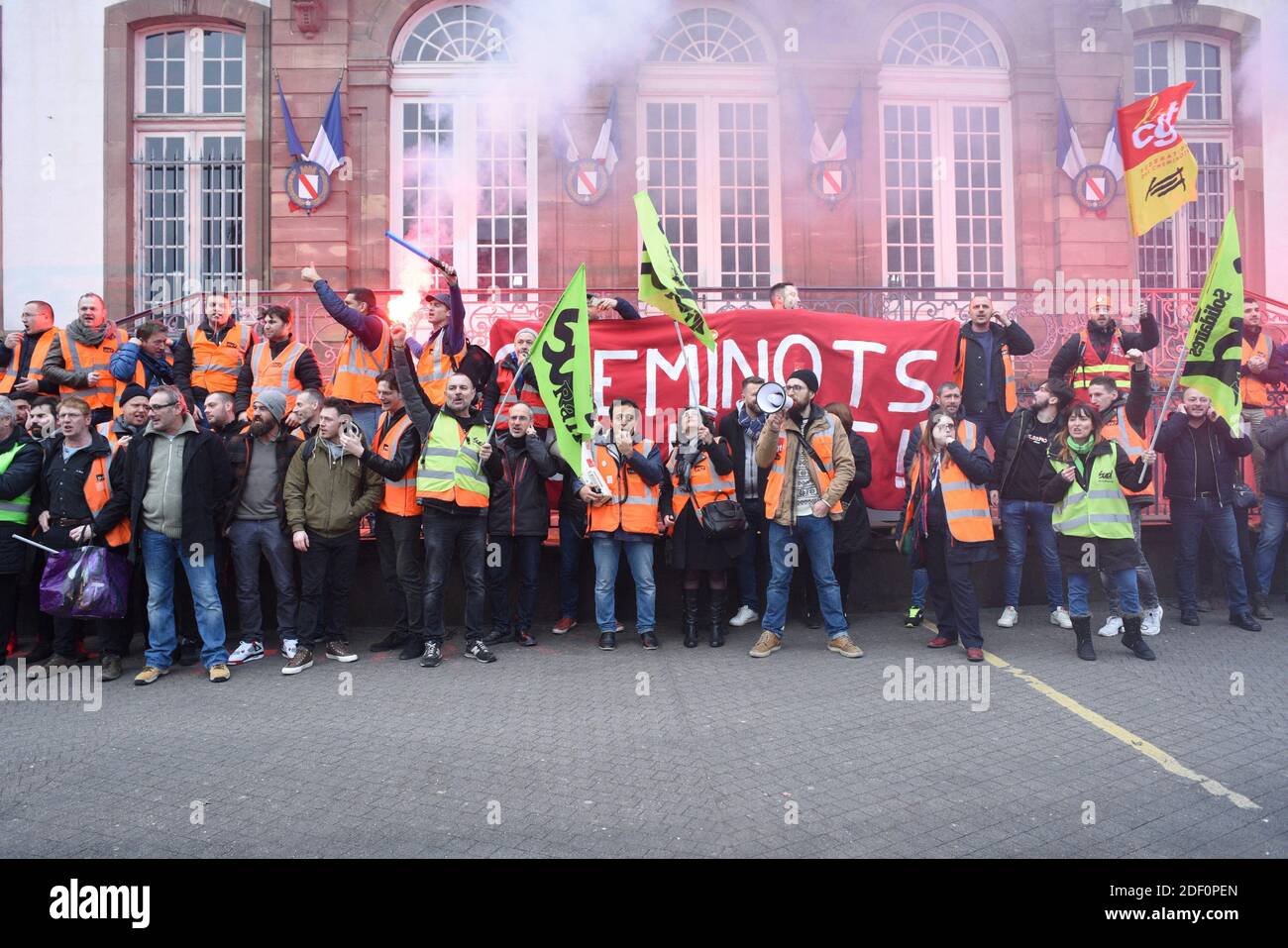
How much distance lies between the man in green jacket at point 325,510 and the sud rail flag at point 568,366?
4.79ft

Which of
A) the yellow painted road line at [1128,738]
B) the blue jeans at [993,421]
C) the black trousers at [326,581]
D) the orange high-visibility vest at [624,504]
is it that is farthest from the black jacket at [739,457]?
the black trousers at [326,581]

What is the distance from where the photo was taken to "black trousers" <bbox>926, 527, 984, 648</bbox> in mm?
6133

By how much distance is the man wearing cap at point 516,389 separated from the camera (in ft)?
22.7

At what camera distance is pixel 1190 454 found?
285 inches

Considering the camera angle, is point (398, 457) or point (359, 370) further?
point (359, 370)

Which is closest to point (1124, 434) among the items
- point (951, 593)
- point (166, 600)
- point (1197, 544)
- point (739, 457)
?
point (1197, 544)

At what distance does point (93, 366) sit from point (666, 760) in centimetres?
589

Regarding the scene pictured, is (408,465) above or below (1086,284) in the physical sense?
below

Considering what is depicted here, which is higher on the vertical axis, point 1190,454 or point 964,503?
point 1190,454

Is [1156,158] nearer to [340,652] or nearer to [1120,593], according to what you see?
[1120,593]

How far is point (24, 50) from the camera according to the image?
12.2m

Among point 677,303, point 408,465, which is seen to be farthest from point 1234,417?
point 408,465

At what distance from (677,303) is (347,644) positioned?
3.44m

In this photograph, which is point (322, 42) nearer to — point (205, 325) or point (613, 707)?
point (205, 325)
